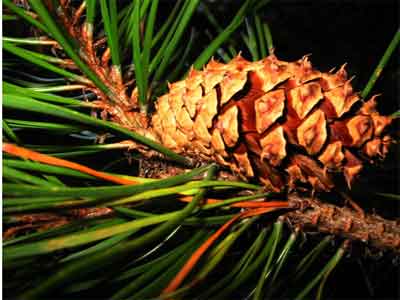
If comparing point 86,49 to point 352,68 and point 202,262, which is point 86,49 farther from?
point 352,68

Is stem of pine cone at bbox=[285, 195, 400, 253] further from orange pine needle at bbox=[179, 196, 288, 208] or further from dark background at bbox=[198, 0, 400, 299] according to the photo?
dark background at bbox=[198, 0, 400, 299]

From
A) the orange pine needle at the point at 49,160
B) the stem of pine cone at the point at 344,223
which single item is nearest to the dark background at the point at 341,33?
the stem of pine cone at the point at 344,223

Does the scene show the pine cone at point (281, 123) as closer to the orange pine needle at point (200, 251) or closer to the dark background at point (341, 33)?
the orange pine needle at point (200, 251)

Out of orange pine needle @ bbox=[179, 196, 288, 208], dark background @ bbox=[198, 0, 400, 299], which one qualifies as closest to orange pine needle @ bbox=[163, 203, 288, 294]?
orange pine needle @ bbox=[179, 196, 288, 208]

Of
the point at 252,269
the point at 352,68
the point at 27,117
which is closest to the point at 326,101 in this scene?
the point at 252,269

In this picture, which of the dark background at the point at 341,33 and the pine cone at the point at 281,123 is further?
the dark background at the point at 341,33

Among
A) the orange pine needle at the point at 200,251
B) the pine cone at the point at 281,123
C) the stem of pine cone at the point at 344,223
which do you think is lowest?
the stem of pine cone at the point at 344,223

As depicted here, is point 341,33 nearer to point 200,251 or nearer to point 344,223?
point 344,223
